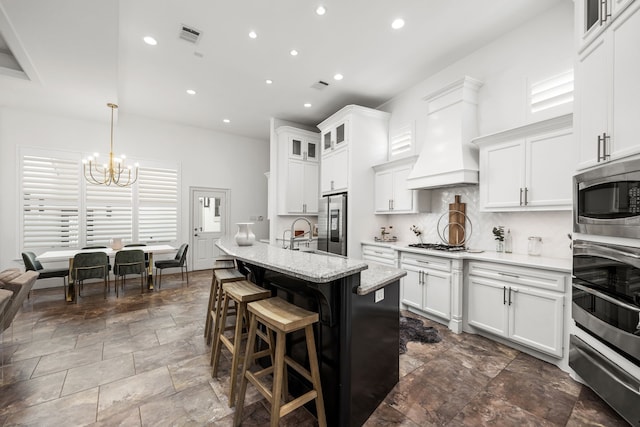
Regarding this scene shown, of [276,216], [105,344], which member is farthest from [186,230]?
[105,344]

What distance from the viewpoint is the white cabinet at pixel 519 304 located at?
7.65 feet

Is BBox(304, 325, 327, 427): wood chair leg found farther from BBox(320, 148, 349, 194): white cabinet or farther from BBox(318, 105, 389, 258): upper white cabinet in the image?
BBox(320, 148, 349, 194): white cabinet

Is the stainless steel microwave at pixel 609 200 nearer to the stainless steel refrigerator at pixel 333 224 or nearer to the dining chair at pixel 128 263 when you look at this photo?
the stainless steel refrigerator at pixel 333 224

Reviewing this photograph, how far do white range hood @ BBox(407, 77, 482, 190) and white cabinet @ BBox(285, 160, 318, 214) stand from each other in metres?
2.63

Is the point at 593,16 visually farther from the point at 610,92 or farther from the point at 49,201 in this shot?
the point at 49,201

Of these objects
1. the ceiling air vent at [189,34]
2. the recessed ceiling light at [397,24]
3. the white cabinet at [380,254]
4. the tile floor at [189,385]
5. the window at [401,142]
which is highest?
the recessed ceiling light at [397,24]

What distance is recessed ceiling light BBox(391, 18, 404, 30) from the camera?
2.93m

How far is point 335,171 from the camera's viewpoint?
491 centimetres

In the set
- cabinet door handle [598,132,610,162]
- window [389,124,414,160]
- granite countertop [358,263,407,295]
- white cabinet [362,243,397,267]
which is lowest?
white cabinet [362,243,397,267]

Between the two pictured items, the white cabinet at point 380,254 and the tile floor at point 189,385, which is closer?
the tile floor at point 189,385

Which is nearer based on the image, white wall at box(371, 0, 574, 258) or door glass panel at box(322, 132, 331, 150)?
white wall at box(371, 0, 574, 258)

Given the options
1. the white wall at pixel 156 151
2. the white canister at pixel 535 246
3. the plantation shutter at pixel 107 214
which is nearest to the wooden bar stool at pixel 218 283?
the white canister at pixel 535 246

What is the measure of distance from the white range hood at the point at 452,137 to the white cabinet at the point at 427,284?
1003mm

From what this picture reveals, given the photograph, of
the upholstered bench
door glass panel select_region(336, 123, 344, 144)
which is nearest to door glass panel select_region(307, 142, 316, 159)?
door glass panel select_region(336, 123, 344, 144)
